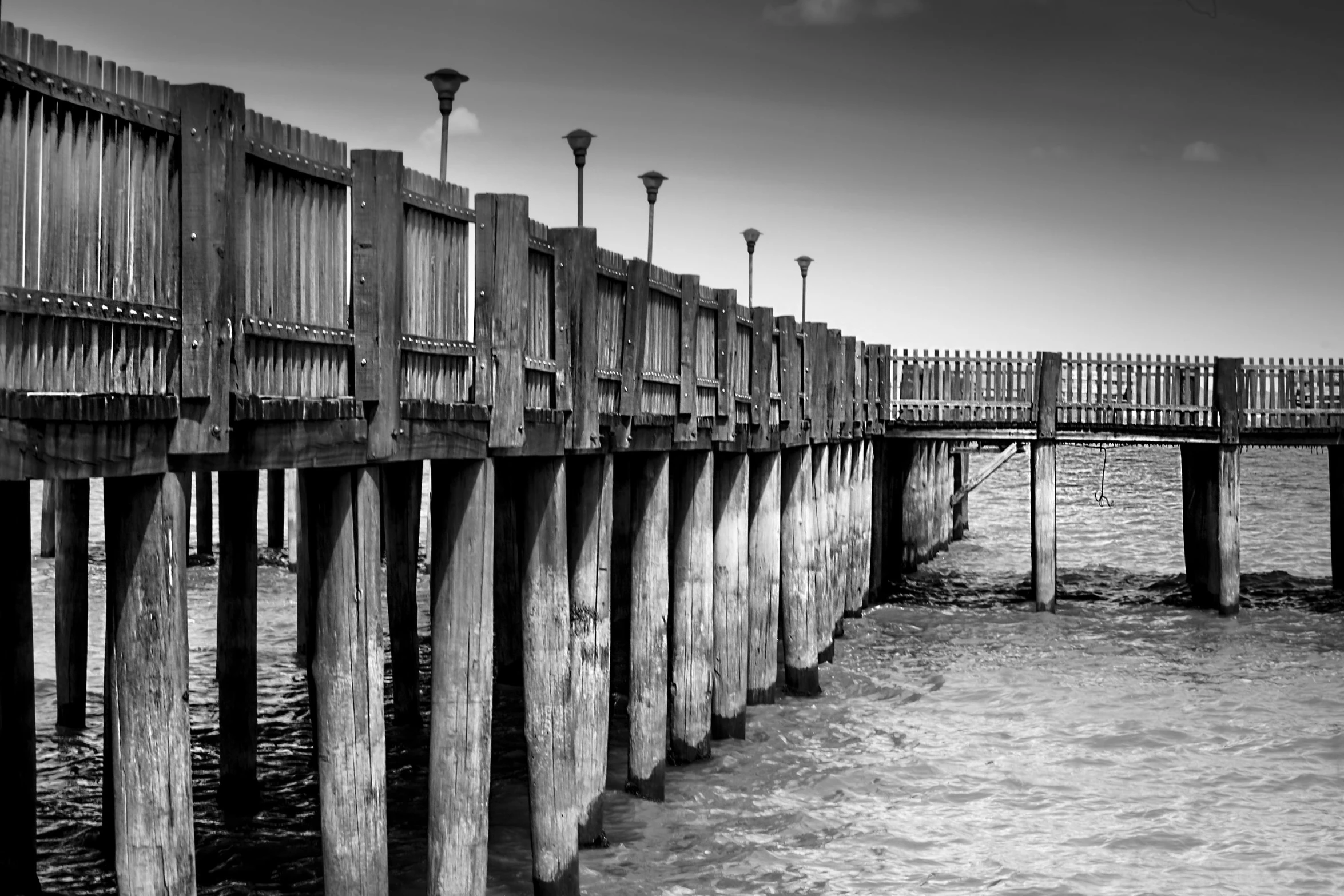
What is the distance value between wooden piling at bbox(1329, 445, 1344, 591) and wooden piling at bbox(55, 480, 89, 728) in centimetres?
2190

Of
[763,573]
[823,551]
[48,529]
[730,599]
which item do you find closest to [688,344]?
[730,599]

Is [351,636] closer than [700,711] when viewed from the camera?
Yes

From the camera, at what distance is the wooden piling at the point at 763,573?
609 inches

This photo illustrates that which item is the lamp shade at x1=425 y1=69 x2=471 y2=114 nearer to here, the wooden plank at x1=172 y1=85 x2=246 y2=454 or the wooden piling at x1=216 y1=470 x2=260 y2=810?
the wooden piling at x1=216 y1=470 x2=260 y2=810

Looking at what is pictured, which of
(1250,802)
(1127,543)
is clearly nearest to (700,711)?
(1250,802)

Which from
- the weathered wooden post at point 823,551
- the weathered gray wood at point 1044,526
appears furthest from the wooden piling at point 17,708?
the weathered gray wood at point 1044,526

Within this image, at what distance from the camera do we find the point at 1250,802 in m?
13.4

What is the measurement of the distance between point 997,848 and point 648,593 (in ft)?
11.2

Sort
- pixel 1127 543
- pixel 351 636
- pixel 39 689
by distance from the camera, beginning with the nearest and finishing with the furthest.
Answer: pixel 351 636
pixel 39 689
pixel 1127 543

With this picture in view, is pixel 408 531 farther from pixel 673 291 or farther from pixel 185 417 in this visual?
pixel 185 417

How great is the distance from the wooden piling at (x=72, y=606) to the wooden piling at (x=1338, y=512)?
21900 mm

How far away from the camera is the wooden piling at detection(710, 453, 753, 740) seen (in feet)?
45.3

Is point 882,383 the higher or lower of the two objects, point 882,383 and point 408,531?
the higher

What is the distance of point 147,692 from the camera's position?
17.2ft
